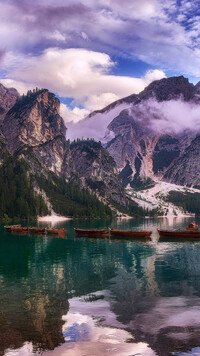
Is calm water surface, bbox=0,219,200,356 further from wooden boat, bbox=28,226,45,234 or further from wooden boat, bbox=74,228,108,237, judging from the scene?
wooden boat, bbox=28,226,45,234

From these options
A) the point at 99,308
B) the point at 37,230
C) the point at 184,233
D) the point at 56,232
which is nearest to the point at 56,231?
the point at 56,232

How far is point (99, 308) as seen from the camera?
45.5 metres

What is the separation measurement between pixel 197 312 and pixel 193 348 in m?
12.2

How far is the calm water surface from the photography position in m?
32.4

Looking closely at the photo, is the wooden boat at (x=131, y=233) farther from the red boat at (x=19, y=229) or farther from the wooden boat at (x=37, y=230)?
the red boat at (x=19, y=229)

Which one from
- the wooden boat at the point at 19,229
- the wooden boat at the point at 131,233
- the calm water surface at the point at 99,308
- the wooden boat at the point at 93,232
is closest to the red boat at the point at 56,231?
the wooden boat at the point at 93,232

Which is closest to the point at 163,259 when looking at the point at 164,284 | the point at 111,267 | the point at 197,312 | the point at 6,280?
the point at 111,267

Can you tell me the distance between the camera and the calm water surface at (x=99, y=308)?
32.4 meters

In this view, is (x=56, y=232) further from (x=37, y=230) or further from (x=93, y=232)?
(x=93, y=232)

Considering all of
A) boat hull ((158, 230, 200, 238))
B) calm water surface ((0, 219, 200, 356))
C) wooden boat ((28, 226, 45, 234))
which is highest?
wooden boat ((28, 226, 45, 234))

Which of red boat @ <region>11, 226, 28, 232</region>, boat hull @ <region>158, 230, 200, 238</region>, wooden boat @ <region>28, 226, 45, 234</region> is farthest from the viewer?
red boat @ <region>11, 226, 28, 232</region>

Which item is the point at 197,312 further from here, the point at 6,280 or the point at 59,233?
the point at 59,233

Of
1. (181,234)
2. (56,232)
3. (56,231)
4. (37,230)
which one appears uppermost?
(37,230)

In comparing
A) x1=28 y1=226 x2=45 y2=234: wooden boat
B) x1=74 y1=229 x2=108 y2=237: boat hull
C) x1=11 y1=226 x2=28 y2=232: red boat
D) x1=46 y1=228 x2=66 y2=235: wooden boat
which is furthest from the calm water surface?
x1=11 y1=226 x2=28 y2=232: red boat
